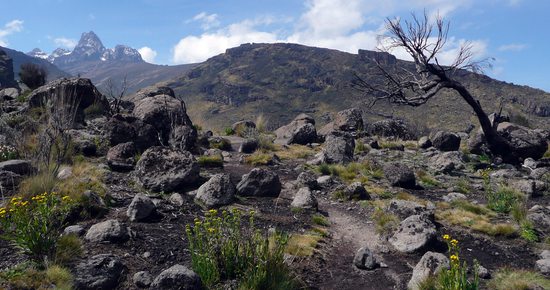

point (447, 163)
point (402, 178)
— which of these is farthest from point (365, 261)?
point (447, 163)

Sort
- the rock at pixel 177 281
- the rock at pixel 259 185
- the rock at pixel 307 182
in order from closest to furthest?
the rock at pixel 177 281 → the rock at pixel 259 185 → the rock at pixel 307 182

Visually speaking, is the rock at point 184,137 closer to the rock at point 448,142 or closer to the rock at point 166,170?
the rock at point 166,170

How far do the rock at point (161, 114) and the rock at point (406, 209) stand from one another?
26.1 ft

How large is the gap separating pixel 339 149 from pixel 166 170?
21.4 ft

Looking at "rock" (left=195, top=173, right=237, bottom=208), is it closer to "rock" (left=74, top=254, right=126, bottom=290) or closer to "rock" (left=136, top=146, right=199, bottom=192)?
"rock" (left=136, top=146, right=199, bottom=192)

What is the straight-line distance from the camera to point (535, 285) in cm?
530

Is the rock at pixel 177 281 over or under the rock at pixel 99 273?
over

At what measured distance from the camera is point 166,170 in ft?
31.5

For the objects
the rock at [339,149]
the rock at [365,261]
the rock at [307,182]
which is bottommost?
the rock at [365,261]

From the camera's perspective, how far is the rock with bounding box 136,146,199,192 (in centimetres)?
937

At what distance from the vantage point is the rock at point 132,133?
43.4 feet

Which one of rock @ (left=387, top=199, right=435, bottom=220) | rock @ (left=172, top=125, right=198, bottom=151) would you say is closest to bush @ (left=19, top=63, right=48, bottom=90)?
rock @ (left=172, top=125, right=198, bottom=151)

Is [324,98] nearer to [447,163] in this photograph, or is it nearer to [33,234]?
[447,163]

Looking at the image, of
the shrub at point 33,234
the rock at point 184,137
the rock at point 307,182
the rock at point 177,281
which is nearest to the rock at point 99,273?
the shrub at point 33,234
